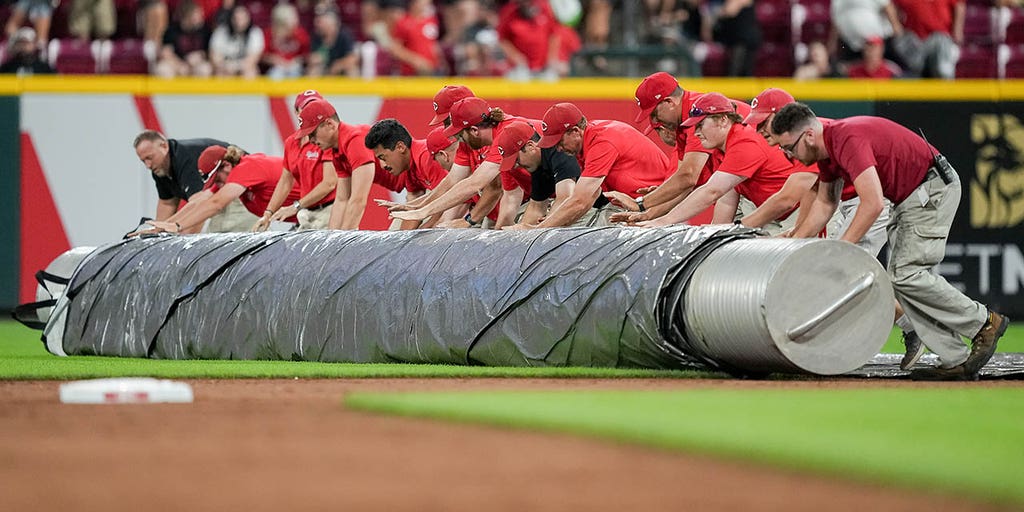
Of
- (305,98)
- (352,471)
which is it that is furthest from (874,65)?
(352,471)

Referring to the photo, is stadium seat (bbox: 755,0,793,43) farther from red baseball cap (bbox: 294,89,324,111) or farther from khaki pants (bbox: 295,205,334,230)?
red baseball cap (bbox: 294,89,324,111)

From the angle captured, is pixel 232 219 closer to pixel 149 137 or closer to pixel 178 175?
pixel 178 175

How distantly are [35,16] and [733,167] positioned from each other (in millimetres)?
10610

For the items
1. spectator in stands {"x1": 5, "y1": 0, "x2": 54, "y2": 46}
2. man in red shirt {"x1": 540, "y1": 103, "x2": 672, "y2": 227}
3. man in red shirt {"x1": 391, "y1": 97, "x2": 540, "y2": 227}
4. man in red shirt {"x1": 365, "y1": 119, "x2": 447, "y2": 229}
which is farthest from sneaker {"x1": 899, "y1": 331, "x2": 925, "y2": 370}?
spectator in stands {"x1": 5, "y1": 0, "x2": 54, "y2": 46}

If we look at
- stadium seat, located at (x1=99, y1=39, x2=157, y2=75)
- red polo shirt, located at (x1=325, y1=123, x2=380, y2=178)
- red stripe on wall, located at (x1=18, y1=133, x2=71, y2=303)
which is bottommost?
red stripe on wall, located at (x1=18, y1=133, x2=71, y2=303)

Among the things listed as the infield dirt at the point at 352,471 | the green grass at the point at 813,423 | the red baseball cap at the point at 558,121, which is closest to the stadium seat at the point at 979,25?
the red baseball cap at the point at 558,121

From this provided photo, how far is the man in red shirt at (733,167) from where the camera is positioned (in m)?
11.4

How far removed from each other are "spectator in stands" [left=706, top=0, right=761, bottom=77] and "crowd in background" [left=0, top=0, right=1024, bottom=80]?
0.7 inches

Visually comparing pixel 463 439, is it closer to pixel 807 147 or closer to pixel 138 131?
pixel 807 147

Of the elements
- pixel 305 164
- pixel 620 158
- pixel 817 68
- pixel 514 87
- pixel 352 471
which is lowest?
pixel 305 164

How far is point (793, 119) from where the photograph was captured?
9.57 meters

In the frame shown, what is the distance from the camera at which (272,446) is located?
5.86 metres

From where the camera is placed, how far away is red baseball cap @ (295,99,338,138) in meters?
14.5

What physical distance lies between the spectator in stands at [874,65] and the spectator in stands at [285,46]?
657 centimetres
